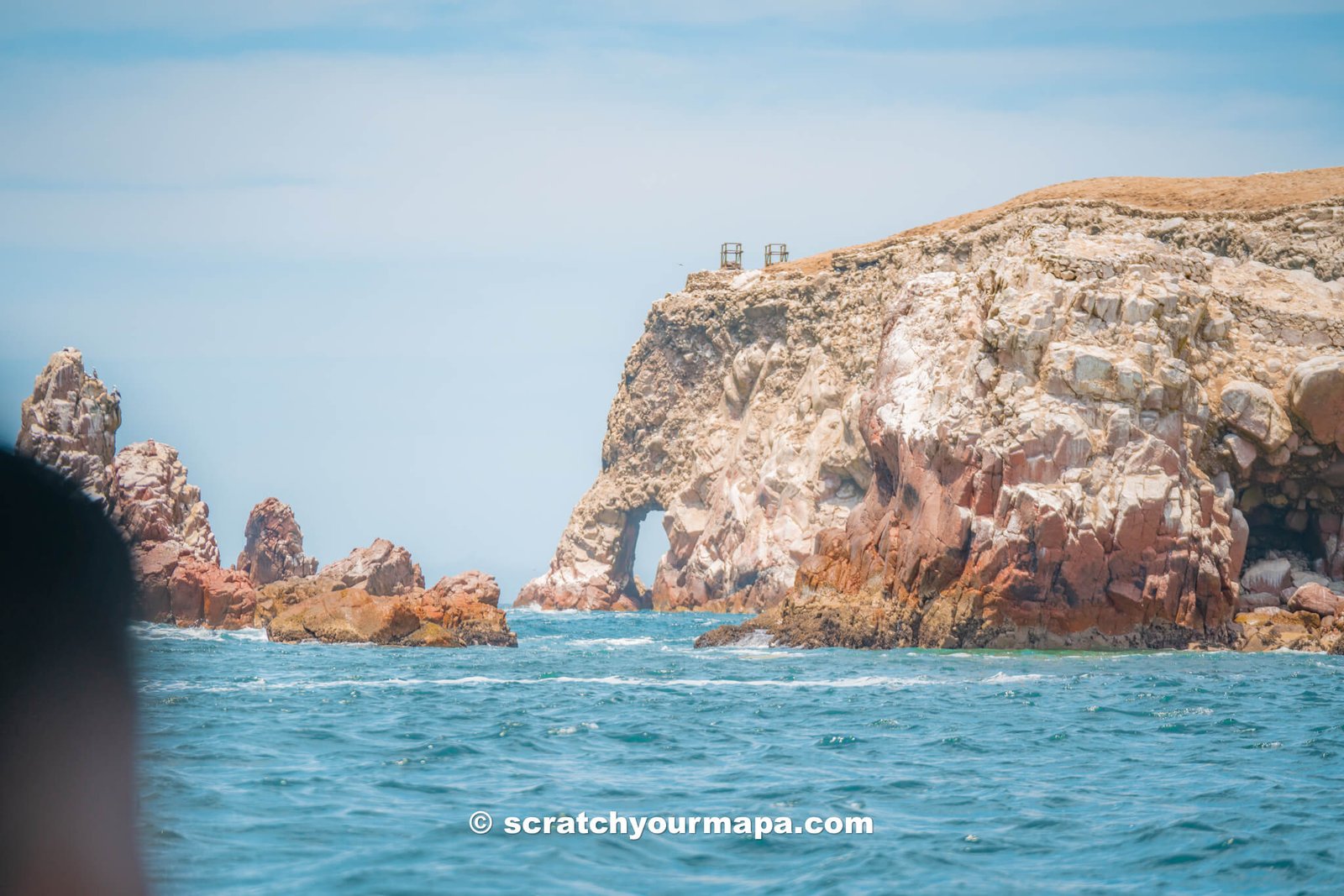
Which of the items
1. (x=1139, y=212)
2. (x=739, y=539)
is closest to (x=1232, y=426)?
(x=1139, y=212)

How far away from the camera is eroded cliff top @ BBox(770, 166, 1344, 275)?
6525 cm

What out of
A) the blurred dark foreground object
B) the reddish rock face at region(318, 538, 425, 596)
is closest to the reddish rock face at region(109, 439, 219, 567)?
the reddish rock face at region(318, 538, 425, 596)

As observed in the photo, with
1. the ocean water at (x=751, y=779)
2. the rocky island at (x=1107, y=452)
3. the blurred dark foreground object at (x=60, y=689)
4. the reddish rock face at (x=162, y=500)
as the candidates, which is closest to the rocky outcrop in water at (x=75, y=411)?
the reddish rock face at (x=162, y=500)

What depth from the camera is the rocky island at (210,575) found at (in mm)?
46562

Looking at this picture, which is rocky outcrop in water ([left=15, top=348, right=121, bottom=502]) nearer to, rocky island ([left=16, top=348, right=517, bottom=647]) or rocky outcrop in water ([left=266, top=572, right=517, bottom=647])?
rocky island ([left=16, top=348, right=517, bottom=647])

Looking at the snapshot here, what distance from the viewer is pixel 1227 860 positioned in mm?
12742

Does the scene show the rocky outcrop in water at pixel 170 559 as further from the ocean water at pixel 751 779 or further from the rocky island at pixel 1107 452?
the ocean water at pixel 751 779

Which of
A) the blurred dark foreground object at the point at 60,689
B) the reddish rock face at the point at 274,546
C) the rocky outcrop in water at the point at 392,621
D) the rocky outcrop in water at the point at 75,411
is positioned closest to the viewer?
the blurred dark foreground object at the point at 60,689

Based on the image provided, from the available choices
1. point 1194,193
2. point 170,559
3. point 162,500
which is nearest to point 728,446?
point 1194,193

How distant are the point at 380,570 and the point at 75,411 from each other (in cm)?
1659

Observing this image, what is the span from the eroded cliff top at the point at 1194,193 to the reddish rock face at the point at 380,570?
3945 centimetres

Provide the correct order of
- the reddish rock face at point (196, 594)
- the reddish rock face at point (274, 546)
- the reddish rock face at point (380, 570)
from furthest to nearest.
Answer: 1. the reddish rock face at point (274, 546)
2. the reddish rock face at point (380, 570)
3. the reddish rock face at point (196, 594)

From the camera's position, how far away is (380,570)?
2491 inches

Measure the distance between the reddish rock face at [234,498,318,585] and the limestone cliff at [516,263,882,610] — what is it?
2464 cm
